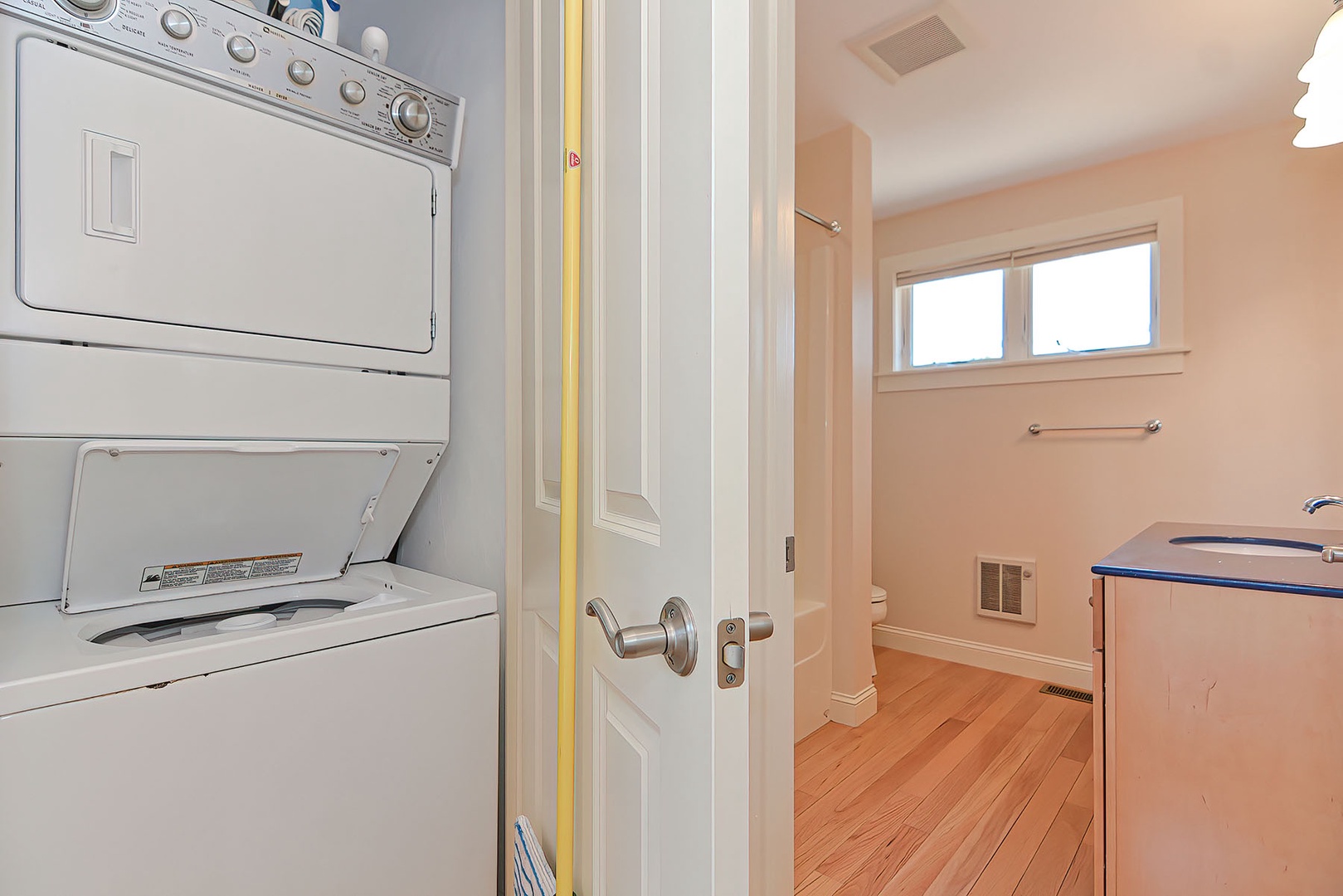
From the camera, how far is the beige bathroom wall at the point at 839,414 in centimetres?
265

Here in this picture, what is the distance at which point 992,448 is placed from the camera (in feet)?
10.7

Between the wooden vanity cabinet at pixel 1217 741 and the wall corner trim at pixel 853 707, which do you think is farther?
the wall corner trim at pixel 853 707

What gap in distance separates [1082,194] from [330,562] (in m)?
3.40

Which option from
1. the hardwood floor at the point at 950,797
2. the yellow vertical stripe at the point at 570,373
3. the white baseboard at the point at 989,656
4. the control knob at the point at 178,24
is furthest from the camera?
the white baseboard at the point at 989,656

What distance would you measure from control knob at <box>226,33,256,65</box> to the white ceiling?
1.52 metres

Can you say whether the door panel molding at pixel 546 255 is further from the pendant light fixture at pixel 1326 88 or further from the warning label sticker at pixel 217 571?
the pendant light fixture at pixel 1326 88

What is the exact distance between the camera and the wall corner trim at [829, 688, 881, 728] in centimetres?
262

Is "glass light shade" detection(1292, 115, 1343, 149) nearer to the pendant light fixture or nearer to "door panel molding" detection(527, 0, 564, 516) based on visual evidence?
the pendant light fixture

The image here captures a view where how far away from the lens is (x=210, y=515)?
1049 millimetres

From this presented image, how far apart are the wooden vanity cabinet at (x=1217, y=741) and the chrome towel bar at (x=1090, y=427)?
1.82 metres

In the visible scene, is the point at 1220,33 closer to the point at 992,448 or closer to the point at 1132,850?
the point at 992,448

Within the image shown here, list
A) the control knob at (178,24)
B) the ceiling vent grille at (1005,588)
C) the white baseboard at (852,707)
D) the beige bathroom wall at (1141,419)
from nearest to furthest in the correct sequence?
the control knob at (178,24) < the beige bathroom wall at (1141,419) < the white baseboard at (852,707) < the ceiling vent grille at (1005,588)

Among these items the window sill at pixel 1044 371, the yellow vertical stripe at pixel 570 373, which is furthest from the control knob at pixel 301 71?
the window sill at pixel 1044 371

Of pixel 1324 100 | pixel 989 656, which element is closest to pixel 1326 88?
pixel 1324 100
